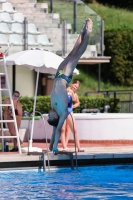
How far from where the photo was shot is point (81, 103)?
83.5 ft

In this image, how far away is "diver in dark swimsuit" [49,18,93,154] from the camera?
15953 millimetres

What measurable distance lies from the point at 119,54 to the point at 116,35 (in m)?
1.05

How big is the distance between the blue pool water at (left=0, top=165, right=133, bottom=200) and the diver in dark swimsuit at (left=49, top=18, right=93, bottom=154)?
3.32ft

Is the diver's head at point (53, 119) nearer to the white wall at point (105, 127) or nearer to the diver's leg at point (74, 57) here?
the diver's leg at point (74, 57)

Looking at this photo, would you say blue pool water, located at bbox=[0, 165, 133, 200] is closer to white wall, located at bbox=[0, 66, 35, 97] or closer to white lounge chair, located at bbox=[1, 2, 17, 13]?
white wall, located at bbox=[0, 66, 35, 97]

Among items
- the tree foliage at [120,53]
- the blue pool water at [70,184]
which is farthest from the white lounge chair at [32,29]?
the blue pool water at [70,184]

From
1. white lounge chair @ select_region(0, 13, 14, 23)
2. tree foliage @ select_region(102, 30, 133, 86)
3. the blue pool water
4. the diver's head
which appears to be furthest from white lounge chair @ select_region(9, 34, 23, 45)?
the blue pool water

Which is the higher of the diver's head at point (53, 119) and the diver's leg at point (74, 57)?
the diver's leg at point (74, 57)

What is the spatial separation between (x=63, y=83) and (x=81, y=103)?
377 inches

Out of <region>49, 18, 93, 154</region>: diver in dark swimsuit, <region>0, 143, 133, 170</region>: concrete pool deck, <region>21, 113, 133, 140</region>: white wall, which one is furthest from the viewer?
<region>21, 113, 133, 140</region>: white wall

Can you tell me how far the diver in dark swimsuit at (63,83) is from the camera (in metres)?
16.0

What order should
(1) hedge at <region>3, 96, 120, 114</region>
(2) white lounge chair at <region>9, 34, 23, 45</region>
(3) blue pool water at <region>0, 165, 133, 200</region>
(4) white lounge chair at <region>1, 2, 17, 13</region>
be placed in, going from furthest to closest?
(4) white lounge chair at <region>1, 2, 17, 13</region> → (2) white lounge chair at <region>9, 34, 23, 45</region> → (1) hedge at <region>3, 96, 120, 114</region> → (3) blue pool water at <region>0, 165, 133, 200</region>

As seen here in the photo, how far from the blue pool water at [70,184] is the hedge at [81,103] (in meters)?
8.67

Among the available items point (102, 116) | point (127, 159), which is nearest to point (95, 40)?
point (102, 116)
